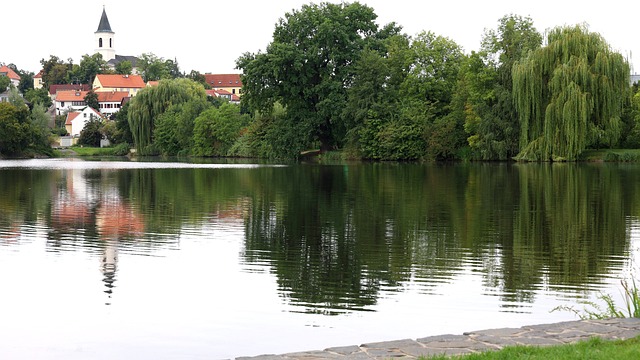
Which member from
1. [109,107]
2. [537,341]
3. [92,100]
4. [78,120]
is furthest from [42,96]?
[537,341]

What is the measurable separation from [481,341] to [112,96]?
587ft

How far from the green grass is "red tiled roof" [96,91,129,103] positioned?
17644 centimetres

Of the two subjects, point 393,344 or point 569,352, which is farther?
point 393,344

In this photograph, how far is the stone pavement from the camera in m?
7.29

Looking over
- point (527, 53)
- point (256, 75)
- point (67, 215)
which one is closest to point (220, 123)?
point (256, 75)

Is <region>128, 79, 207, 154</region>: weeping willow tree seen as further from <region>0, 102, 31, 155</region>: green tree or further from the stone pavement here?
the stone pavement

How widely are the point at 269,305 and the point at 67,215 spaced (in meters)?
14.0

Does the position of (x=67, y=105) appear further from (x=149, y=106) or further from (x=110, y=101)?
(x=149, y=106)

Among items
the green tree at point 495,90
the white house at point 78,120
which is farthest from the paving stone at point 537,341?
the white house at point 78,120

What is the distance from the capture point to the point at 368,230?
1922 centimetres

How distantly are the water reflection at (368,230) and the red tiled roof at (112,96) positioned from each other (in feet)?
479

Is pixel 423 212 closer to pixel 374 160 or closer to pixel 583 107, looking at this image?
pixel 583 107

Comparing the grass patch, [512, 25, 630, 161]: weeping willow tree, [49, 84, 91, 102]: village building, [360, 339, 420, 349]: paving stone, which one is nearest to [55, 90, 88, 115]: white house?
[49, 84, 91, 102]: village building

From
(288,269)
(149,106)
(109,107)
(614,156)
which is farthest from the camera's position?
(109,107)
